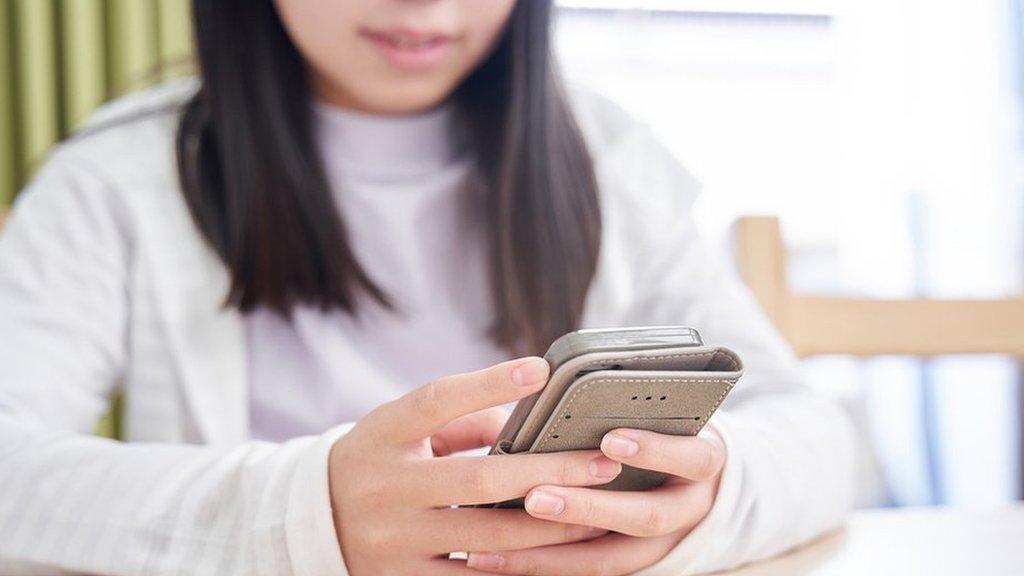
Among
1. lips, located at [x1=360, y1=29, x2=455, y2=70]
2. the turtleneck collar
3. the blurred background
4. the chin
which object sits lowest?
the blurred background

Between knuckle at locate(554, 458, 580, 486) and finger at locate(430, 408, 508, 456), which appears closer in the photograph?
knuckle at locate(554, 458, 580, 486)

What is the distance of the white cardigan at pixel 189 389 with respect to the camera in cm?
47

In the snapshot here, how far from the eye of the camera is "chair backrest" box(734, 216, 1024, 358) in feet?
2.82

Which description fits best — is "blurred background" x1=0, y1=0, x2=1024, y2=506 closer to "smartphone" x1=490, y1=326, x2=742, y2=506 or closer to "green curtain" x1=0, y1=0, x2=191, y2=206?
"green curtain" x1=0, y1=0, x2=191, y2=206

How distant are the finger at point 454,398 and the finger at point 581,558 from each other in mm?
70

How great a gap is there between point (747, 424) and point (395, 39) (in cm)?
36

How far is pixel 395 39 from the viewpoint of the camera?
0.69 m

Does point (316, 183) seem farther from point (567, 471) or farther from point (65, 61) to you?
point (65, 61)

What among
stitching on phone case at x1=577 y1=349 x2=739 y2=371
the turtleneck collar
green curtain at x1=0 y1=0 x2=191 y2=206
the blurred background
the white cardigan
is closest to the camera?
stitching on phone case at x1=577 y1=349 x2=739 y2=371

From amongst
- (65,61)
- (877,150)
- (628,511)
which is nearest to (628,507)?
(628,511)

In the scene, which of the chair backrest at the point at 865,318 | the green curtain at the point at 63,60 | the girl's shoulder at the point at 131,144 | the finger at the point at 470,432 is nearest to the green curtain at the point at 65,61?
the green curtain at the point at 63,60

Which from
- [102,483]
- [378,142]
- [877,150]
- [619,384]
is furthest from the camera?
[877,150]

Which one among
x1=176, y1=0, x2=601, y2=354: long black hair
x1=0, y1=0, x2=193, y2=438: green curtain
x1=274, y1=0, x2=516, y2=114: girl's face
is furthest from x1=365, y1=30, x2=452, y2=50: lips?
x1=0, y1=0, x2=193, y2=438: green curtain

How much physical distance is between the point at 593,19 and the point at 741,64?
15.3 inches
